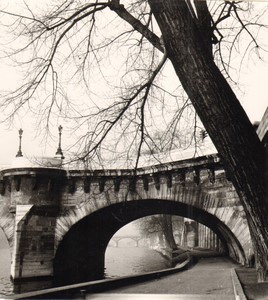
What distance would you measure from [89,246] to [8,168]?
4.67 meters

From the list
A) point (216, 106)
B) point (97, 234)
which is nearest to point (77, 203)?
point (97, 234)

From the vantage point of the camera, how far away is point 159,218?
105ft

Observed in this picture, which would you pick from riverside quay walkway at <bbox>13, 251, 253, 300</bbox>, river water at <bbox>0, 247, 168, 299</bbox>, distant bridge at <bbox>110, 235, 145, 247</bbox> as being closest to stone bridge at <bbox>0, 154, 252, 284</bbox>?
river water at <bbox>0, 247, 168, 299</bbox>

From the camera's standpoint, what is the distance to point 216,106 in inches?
156

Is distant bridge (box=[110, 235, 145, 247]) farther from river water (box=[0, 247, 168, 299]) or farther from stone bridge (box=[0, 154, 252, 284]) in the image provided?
stone bridge (box=[0, 154, 252, 284])

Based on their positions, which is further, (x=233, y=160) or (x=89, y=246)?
(x=89, y=246)

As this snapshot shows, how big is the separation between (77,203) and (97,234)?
9.87ft

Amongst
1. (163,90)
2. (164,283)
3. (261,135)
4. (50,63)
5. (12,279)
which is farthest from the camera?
(12,279)

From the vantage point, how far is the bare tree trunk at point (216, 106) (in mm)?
3969

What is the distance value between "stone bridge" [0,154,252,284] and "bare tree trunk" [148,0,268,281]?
8.34m

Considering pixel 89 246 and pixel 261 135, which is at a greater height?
pixel 261 135

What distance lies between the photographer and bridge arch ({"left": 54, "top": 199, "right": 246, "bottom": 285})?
1467 centimetres

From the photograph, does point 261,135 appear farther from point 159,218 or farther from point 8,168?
point 159,218

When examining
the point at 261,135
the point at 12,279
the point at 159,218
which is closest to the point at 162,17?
the point at 261,135
